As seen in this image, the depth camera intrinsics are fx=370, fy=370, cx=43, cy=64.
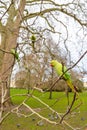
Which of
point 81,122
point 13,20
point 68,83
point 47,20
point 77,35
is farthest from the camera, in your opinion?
point 47,20

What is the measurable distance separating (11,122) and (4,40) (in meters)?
5.84

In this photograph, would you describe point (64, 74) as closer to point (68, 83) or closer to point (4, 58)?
point (68, 83)

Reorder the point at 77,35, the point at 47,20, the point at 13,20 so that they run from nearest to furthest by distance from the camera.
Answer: the point at 77,35, the point at 13,20, the point at 47,20

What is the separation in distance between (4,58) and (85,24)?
14.5ft

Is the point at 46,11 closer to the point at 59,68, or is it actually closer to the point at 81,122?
the point at 81,122

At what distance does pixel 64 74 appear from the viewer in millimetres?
1676

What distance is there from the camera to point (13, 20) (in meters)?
16.9

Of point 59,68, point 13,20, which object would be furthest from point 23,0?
point 59,68

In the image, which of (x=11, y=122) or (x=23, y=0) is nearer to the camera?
(x=11, y=122)

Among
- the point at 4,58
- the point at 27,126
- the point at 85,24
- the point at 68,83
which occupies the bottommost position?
the point at 27,126

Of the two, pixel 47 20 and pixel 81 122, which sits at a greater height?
pixel 47 20

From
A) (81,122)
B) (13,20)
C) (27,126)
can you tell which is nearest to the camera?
(27,126)

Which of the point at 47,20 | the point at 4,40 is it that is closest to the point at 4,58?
the point at 4,40

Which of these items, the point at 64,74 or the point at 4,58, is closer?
the point at 64,74
